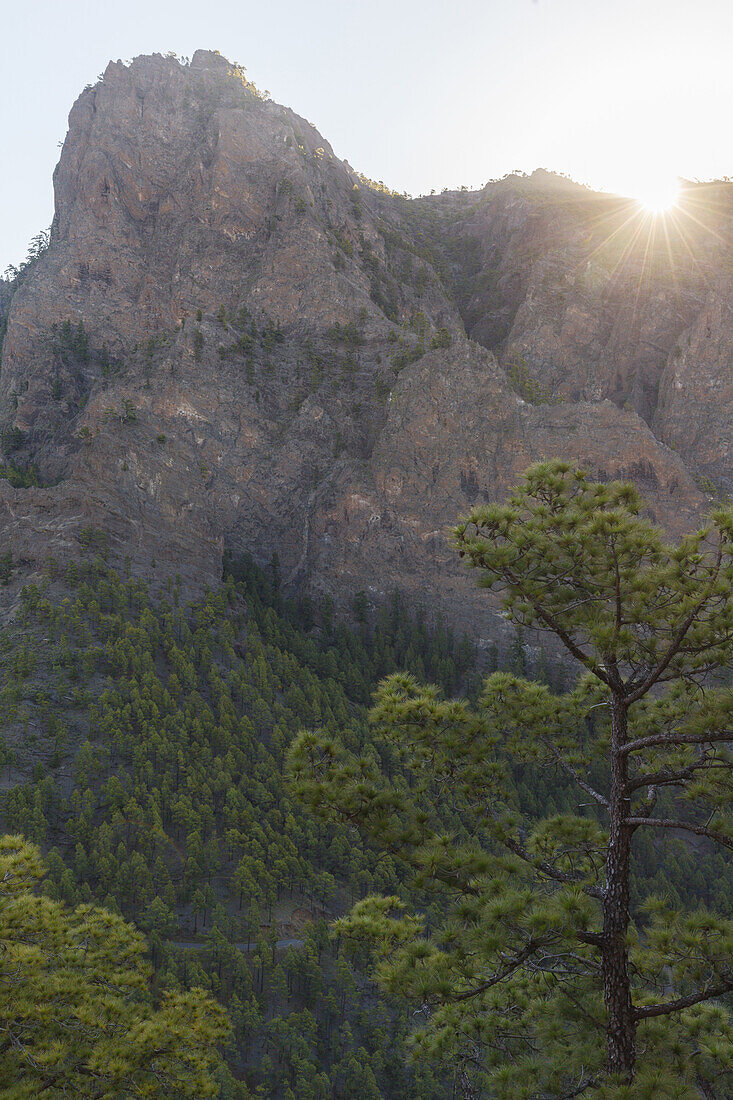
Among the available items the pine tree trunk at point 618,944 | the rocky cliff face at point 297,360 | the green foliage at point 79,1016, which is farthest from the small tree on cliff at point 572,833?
the rocky cliff face at point 297,360

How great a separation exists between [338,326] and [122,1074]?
109402mm

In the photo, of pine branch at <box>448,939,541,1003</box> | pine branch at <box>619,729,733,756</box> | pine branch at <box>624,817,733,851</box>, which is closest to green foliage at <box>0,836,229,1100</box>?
pine branch at <box>448,939,541,1003</box>

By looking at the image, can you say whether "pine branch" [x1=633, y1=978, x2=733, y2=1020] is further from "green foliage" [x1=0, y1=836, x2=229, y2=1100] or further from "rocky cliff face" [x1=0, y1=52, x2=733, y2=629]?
"rocky cliff face" [x1=0, y1=52, x2=733, y2=629]

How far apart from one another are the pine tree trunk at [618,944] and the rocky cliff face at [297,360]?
7606 cm

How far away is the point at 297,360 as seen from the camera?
111500 mm

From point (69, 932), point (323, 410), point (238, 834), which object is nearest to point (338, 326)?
point (323, 410)

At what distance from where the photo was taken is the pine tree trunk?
940cm

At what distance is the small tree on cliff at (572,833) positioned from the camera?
9.43 meters

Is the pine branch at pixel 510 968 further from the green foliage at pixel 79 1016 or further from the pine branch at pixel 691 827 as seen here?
the green foliage at pixel 79 1016

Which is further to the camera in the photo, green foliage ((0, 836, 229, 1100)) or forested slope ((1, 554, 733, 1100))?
forested slope ((1, 554, 733, 1100))

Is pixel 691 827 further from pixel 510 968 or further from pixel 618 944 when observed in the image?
pixel 510 968

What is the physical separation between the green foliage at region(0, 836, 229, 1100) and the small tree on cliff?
5.49m

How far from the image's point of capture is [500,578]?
1055 cm

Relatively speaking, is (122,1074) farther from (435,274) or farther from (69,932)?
(435,274)
